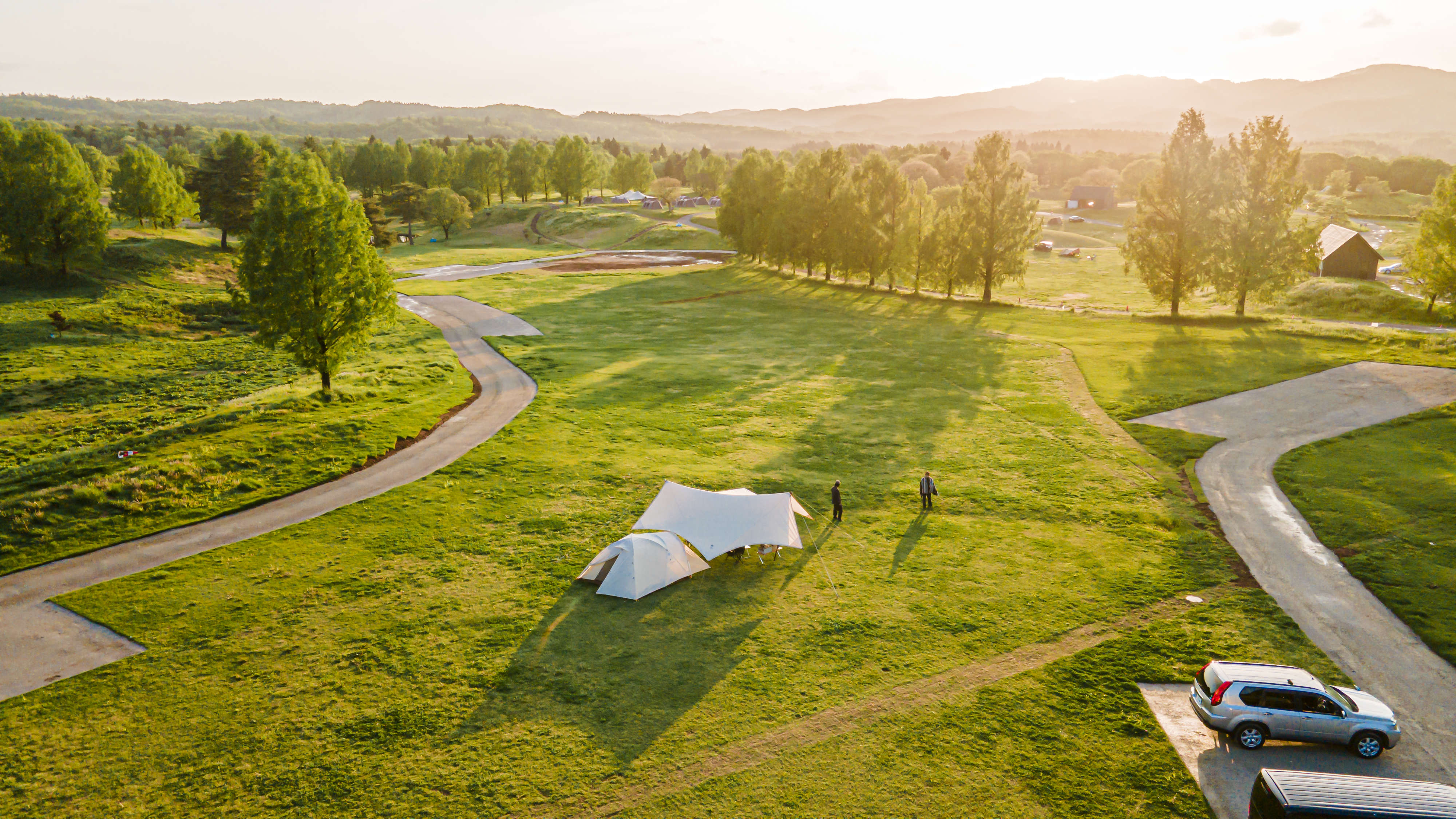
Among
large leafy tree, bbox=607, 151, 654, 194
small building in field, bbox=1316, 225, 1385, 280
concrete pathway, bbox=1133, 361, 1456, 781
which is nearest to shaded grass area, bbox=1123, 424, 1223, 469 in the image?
concrete pathway, bbox=1133, 361, 1456, 781

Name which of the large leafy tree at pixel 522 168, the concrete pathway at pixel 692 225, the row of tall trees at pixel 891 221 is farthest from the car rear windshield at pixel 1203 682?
the large leafy tree at pixel 522 168

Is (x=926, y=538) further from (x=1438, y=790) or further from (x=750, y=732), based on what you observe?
(x=1438, y=790)

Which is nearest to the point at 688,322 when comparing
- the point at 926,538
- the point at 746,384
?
the point at 746,384

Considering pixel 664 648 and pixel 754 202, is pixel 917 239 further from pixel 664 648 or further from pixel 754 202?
pixel 664 648

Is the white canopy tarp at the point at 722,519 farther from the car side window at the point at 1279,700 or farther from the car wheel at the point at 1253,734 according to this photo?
the car side window at the point at 1279,700

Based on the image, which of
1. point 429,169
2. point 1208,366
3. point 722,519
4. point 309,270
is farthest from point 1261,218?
point 429,169

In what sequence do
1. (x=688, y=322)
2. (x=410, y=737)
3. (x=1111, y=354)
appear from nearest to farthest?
(x=410, y=737) < (x=1111, y=354) < (x=688, y=322)
